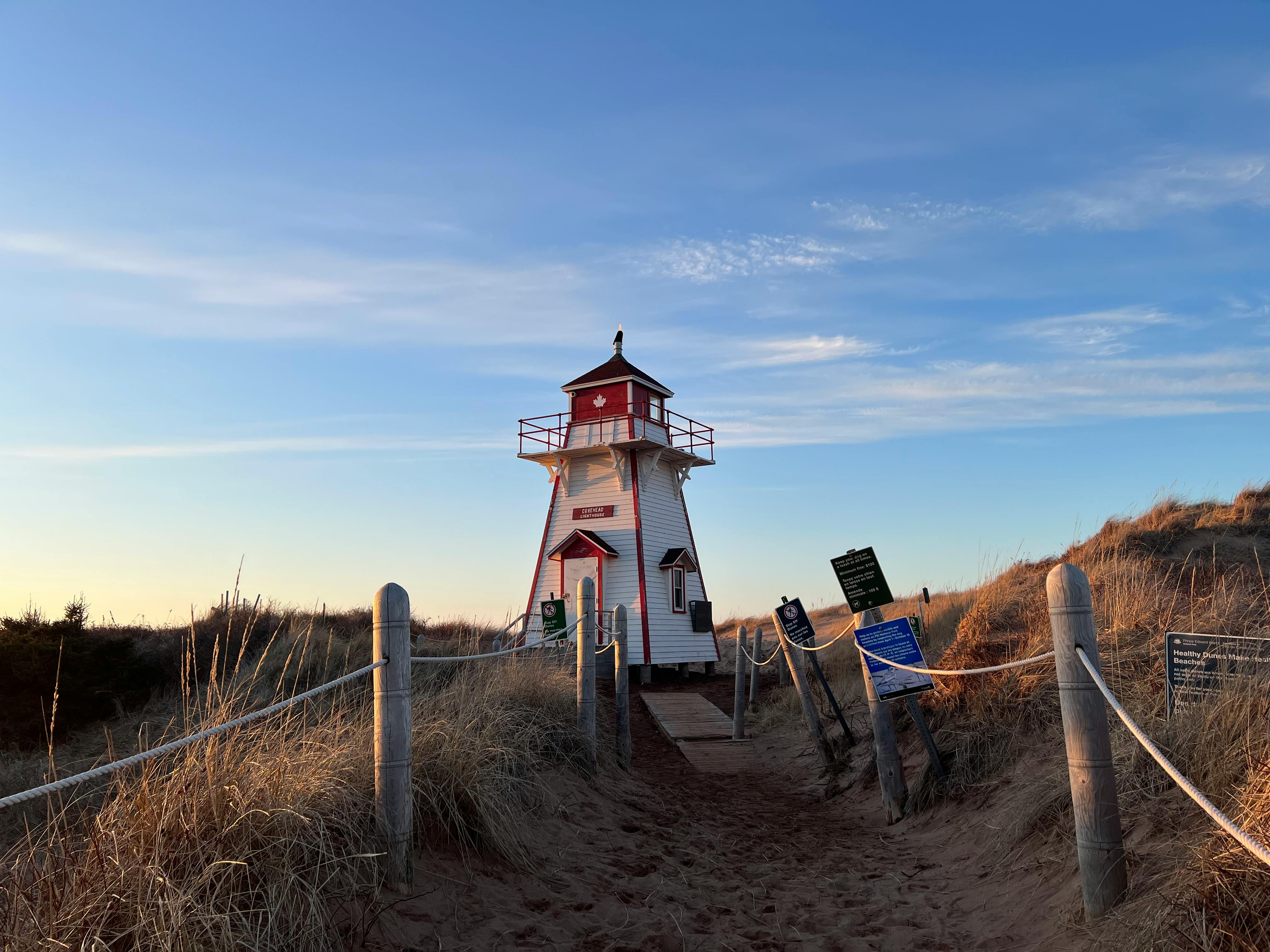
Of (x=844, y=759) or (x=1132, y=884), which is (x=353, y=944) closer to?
(x=1132, y=884)

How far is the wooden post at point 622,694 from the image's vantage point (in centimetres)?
926

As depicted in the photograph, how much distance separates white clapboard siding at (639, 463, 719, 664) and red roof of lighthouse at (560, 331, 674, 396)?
8.08ft

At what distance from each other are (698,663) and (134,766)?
19.5 meters

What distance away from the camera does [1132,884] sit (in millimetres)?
3984

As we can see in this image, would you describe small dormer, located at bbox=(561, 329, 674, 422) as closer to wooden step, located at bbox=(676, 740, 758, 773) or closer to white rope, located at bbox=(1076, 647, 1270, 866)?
wooden step, located at bbox=(676, 740, 758, 773)

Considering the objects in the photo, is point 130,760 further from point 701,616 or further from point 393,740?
point 701,616

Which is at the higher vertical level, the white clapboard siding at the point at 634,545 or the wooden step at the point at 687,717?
the white clapboard siding at the point at 634,545

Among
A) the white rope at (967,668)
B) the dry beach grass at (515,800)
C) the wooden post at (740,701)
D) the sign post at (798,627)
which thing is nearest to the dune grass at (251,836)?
the dry beach grass at (515,800)

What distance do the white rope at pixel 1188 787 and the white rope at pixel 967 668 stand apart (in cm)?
24

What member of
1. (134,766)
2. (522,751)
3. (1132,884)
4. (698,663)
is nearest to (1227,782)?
(1132,884)

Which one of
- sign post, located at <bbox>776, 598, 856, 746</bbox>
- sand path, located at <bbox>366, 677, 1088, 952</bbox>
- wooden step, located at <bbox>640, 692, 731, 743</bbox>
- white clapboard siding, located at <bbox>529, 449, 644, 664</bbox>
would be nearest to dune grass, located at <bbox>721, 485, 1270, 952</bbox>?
sand path, located at <bbox>366, 677, 1088, 952</bbox>

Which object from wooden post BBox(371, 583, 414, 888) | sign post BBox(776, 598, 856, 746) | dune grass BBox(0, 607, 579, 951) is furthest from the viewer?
sign post BBox(776, 598, 856, 746)

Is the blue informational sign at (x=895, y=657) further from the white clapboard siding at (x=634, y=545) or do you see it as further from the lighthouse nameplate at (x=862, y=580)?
the white clapboard siding at (x=634, y=545)

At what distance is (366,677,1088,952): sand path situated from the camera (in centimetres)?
441
